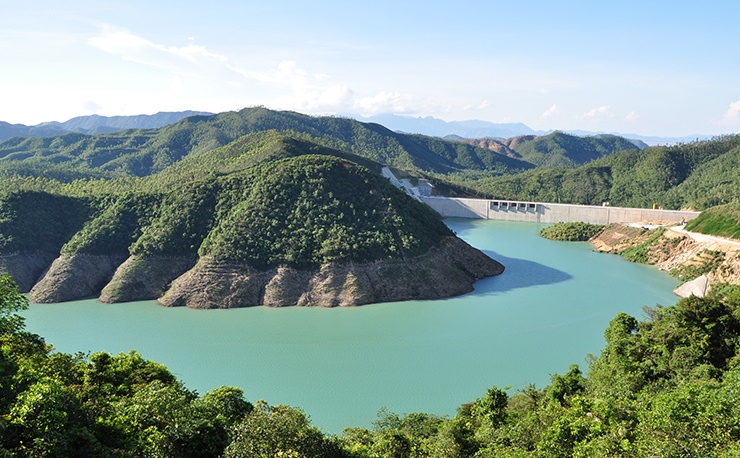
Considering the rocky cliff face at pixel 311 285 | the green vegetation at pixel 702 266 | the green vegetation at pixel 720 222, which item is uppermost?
the green vegetation at pixel 720 222

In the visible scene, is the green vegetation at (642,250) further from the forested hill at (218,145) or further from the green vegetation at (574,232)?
the forested hill at (218,145)

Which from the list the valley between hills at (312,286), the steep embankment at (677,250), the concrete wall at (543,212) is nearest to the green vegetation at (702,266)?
the steep embankment at (677,250)

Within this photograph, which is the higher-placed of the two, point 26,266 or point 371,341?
point 26,266

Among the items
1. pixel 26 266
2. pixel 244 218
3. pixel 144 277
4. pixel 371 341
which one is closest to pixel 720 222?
pixel 371 341

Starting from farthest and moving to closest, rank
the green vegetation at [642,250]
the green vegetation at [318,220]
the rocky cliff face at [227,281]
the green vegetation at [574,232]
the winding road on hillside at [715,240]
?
the green vegetation at [574,232] → the green vegetation at [642,250] → the winding road on hillside at [715,240] → the green vegetation at [318,220] → the rocky cliff face at [227,281]

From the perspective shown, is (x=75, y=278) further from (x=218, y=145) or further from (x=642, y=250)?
(x=218, y=145)

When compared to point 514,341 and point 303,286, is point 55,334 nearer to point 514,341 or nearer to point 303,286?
point 303,286

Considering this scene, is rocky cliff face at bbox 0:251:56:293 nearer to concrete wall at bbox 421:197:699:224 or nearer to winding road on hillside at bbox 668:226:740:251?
winding road on hillside at bbox 668:226:740:251
